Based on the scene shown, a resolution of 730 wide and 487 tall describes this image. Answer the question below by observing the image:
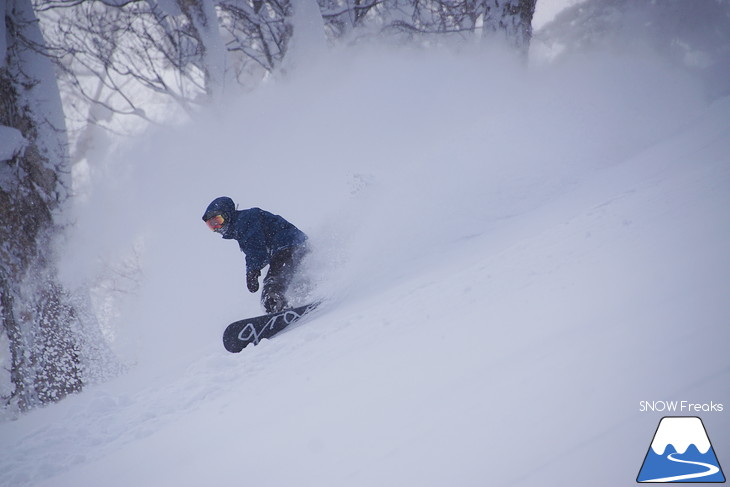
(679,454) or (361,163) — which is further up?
(361,163)

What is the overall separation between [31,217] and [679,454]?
244 inches

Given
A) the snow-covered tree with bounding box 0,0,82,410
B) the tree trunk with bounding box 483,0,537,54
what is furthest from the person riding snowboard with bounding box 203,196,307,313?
the tree trunk with bounding box 483,0,537,54

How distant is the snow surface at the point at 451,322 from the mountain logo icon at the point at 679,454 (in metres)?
0.05

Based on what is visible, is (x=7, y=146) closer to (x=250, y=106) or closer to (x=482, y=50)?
(x=250, y=106)

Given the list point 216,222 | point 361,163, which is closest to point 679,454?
point 216,222

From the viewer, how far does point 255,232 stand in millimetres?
4273

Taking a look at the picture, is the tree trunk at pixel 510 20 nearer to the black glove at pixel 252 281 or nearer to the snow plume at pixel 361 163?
the snow plume at pixel 361 163

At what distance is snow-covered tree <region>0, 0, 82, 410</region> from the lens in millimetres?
4391

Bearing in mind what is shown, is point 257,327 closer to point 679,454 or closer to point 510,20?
point 679,454

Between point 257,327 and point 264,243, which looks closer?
point 257,327

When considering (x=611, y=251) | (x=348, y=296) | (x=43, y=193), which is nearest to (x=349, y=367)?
(x=611, y=251)

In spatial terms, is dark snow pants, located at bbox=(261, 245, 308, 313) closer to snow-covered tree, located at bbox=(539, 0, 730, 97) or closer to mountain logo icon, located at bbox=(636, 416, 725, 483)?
mountain logo icon, located at bbox=(636, 416, 725, 483)

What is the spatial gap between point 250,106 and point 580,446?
28.0 ft

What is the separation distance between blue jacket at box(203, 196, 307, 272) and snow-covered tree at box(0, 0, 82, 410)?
2351 mm
